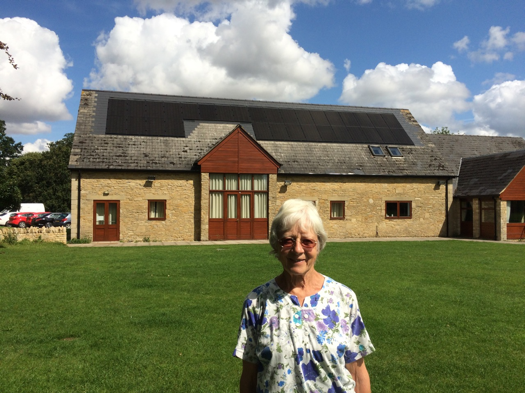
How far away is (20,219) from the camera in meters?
39.3

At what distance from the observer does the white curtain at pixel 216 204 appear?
23.5 metres

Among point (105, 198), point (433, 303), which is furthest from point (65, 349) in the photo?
point (105, 198)

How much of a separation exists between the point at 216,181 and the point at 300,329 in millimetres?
21239

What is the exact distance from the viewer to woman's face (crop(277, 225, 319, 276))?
107 inches

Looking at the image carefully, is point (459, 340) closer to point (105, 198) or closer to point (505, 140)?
point (105, 198)

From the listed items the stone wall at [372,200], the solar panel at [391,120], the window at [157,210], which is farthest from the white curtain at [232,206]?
the solar panel at [391,120]

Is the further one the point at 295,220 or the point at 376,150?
the point at 376,150

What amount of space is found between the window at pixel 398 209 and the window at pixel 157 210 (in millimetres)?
12567

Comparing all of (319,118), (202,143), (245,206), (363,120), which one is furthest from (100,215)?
(363,120)

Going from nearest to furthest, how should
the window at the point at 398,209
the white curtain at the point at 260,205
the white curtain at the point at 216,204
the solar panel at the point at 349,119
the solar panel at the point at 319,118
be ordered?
the white curtain at the point at 216,204 < the white curtain at the point at 260,205 < the window at the point at 398,209 < the solar panel at the point at 319,118 < the solar panel at the point at 349,119

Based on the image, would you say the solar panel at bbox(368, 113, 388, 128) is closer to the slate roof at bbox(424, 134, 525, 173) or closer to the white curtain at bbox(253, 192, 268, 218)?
the slate roof at bbox(424, 134, 525, 173)

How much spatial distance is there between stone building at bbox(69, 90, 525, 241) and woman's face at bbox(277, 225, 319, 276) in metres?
20.6

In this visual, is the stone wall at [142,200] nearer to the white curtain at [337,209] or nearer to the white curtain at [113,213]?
the white curtain at [113,213]

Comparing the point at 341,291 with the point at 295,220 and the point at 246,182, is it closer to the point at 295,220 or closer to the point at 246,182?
the point at 295,220
